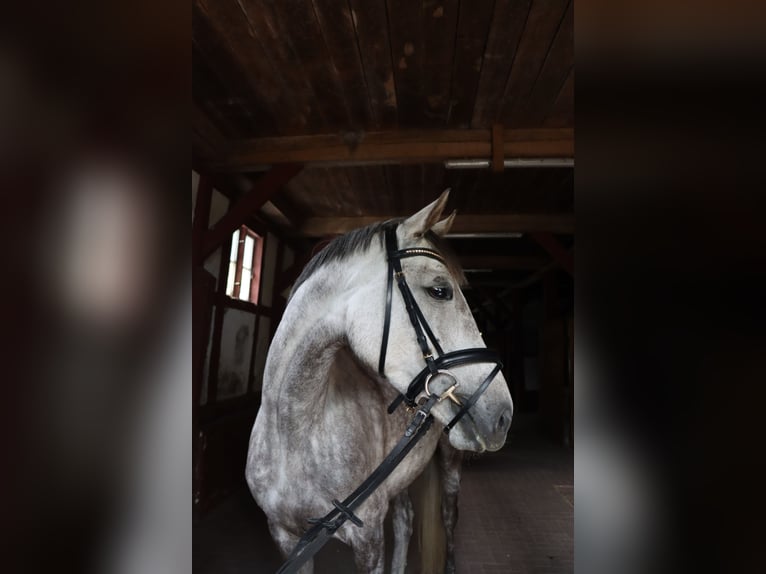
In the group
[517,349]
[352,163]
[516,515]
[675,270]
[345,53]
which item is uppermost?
[345,53]

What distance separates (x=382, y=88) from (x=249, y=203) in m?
→ 1.26

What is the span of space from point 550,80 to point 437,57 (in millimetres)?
675

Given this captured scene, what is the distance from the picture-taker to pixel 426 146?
2.90m

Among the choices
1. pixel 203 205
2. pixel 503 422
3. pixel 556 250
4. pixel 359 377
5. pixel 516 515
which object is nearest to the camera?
pixel 503 422

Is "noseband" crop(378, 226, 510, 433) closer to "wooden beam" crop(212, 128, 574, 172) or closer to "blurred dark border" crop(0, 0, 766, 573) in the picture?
"blurred dark border" crop(0, 0, 766, 573)

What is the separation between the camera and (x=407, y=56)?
7.00ft

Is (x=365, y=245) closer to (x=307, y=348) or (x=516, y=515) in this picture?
(x=307, y=348)

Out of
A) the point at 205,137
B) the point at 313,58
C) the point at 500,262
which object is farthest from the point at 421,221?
the point at 500,262

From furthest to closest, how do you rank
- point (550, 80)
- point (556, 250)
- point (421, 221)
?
point (556, 250) < point (550, 80) < point (421, 221)

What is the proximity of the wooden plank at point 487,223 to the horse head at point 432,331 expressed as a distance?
10.9 feet

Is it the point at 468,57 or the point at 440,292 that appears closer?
the point at 440,292

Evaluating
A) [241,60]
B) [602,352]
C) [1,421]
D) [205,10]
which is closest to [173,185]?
[1,421]

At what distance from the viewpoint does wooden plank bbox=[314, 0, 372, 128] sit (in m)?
1.82

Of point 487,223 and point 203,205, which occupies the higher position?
point 487,223
